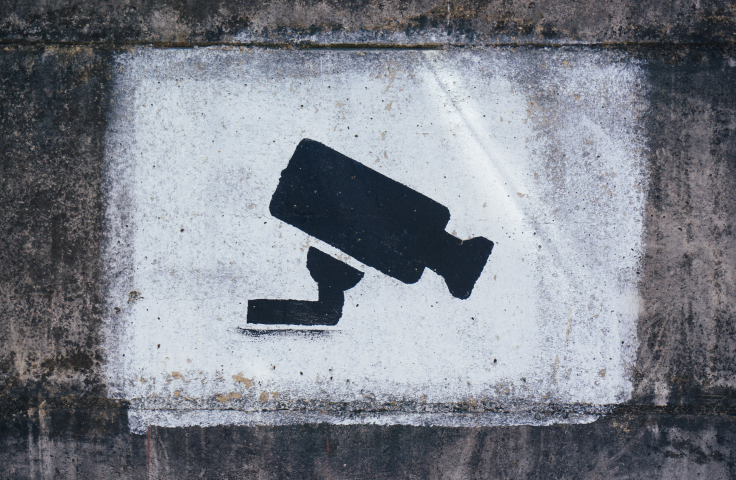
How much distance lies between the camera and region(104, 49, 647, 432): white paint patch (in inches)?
90.0

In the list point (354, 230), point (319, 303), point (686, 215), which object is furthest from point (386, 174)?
point (686, 215)

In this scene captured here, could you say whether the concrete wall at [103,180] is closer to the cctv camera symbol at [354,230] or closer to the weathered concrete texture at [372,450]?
the weathered concrete texture at [372,450]

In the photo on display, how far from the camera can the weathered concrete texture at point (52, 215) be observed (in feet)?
7.52

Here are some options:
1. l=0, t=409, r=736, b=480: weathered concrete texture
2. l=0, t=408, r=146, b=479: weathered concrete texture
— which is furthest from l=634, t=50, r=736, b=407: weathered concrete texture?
l=0, t=408, r=146, b=479: weathered concrete texture

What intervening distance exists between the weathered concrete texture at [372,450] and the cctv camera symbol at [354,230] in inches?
29.3

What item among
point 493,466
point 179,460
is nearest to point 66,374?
point 179,460

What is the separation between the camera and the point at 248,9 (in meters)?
2.30

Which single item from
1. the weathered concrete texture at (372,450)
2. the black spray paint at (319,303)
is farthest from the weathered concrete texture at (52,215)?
the black spray paint at (319,303)

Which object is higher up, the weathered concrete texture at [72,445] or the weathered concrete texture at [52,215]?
the weathered concrete texture at [52,215]

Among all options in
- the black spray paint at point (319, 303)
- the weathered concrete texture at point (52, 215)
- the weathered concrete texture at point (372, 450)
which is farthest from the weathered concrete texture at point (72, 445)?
the black spray paint at point (319, 303)

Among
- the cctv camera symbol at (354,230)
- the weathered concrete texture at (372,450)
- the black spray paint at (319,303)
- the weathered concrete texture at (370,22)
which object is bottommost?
the weathered concrete texture at (372,450)

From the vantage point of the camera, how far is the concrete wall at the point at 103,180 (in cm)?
230

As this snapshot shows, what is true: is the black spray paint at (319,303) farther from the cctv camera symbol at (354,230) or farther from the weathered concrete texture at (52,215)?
the weathered concrete texture at (52,215)

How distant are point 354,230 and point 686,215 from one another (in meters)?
1.92
